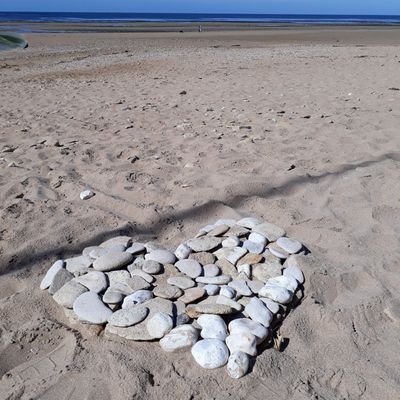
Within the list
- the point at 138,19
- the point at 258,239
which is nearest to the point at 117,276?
the point at 258,239

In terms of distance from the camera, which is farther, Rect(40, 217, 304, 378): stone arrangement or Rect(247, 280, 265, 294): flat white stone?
Rect(247, 280, 265, 294): flat white stone

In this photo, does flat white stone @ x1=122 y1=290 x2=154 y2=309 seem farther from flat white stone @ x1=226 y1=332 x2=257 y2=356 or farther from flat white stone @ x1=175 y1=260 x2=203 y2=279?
flat white stone @ x1=226 y1=332 x2=257 y2=356

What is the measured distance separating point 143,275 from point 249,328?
2.06ft

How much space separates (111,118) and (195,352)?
13.9 feet

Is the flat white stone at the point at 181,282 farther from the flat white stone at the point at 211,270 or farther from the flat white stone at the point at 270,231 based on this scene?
the flat white stone at the point at 270,231

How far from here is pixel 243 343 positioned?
174 cm

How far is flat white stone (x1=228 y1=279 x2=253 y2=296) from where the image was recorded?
205cm

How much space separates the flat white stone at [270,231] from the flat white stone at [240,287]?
425mm

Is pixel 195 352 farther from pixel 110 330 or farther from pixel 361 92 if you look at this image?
pixel 361 92

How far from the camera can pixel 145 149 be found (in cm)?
409

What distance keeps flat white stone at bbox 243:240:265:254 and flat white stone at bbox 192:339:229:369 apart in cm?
68

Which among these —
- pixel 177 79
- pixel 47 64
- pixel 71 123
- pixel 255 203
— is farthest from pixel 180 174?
pixel 47 64

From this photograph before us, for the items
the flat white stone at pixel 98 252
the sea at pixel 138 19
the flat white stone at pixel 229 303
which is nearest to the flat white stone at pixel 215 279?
the flat white stone at pixel 229 303

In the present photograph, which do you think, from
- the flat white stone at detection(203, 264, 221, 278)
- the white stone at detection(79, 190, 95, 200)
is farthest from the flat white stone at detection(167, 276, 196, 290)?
the white stone at detection(79, 190, 95, 200)
